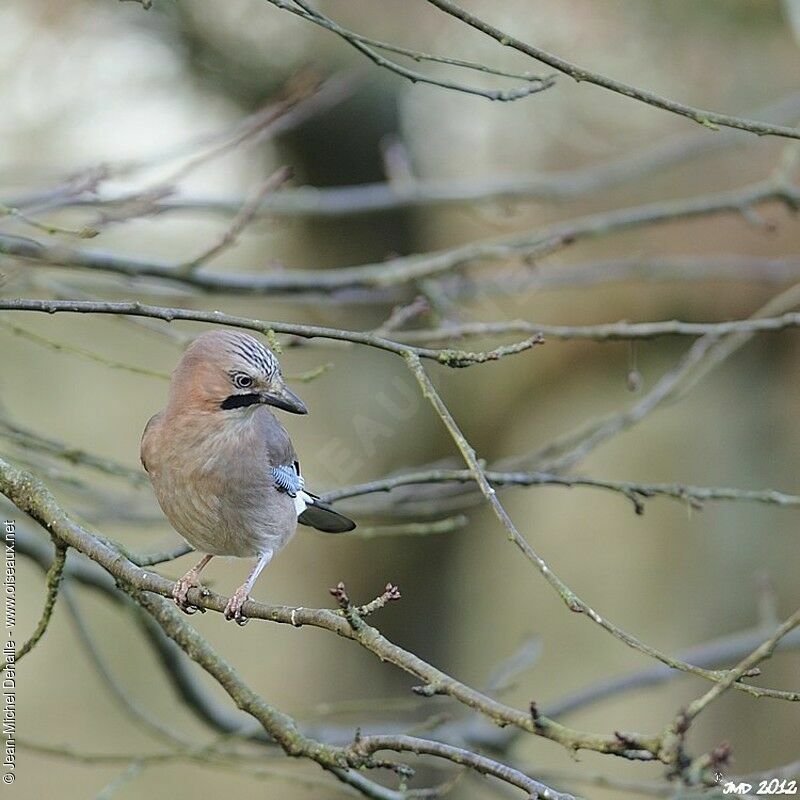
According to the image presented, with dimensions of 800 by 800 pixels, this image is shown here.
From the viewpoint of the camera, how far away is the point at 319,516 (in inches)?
135

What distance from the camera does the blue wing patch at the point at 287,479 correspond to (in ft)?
10.7

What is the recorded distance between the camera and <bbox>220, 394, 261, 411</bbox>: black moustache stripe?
292 cm

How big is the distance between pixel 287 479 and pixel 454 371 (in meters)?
5.38

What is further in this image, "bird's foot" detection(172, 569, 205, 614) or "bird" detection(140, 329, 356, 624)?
"bird" detection(140, 329, 356, 624)

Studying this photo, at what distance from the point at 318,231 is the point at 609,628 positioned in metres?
7.45

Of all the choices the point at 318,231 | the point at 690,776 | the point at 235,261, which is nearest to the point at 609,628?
the point at 690,776

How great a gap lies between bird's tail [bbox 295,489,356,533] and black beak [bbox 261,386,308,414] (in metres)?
0.48

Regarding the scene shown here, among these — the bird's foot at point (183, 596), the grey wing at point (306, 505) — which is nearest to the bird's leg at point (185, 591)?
the bird's foot at point (183, 596)

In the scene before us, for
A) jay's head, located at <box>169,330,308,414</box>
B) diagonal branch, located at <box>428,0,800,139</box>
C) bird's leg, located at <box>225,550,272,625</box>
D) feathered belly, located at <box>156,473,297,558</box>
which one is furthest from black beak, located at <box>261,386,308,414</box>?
diagonal branch, located at <box>428,0,800,139</box>

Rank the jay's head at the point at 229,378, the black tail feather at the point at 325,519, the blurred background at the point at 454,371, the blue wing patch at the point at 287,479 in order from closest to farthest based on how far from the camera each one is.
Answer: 1. the jay's head at the point at 229,378
2. the blue wing patch at the point at 287,479
3. the black tail feather at the point at 325,519
4. the blurred background at the point at 454,371

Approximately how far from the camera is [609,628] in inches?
76.5

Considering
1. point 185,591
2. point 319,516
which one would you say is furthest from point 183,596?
point 319,516

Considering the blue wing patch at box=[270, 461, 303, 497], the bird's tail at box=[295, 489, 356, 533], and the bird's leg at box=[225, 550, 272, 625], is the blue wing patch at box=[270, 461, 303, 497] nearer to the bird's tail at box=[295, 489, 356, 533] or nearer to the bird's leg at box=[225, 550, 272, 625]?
the bird's tail at box=[295, 489, 356, 533]

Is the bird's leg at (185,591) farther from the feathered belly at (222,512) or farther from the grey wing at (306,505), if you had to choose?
the grey wing at (306,505)
